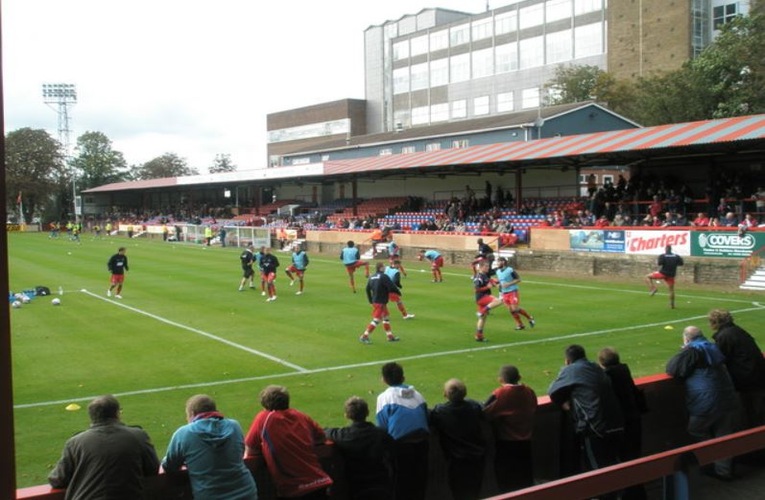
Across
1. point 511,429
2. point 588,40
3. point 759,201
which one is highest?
point 588,40

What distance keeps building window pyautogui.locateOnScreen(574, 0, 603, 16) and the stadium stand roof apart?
32.2 meters

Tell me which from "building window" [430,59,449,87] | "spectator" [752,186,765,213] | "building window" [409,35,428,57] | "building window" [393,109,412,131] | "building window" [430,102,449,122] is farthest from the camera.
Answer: "building window" [393,109,412,131]

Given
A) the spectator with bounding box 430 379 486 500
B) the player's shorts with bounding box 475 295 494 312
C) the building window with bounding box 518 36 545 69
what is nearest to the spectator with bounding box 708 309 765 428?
the spectator with bounding box 430 379 486 500

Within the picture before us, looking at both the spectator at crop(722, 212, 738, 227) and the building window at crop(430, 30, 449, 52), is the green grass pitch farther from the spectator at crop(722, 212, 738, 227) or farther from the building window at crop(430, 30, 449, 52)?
the building window at crop(430, 30, 449, 52)

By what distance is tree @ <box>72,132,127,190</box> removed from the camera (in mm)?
120938

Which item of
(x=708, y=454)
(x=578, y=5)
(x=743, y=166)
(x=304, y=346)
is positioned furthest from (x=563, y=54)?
(x=708, y=454)

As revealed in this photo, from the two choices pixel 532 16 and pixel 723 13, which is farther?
pixel 532 16

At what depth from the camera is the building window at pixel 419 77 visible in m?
88.9

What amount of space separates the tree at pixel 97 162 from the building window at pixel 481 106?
220 feet

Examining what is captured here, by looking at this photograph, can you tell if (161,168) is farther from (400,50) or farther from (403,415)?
(403,415)

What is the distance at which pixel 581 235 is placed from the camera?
32.2 meters

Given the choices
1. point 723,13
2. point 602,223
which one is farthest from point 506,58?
point 602,223

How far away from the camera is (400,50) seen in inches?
3622

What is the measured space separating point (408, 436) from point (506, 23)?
78508 millimetres
